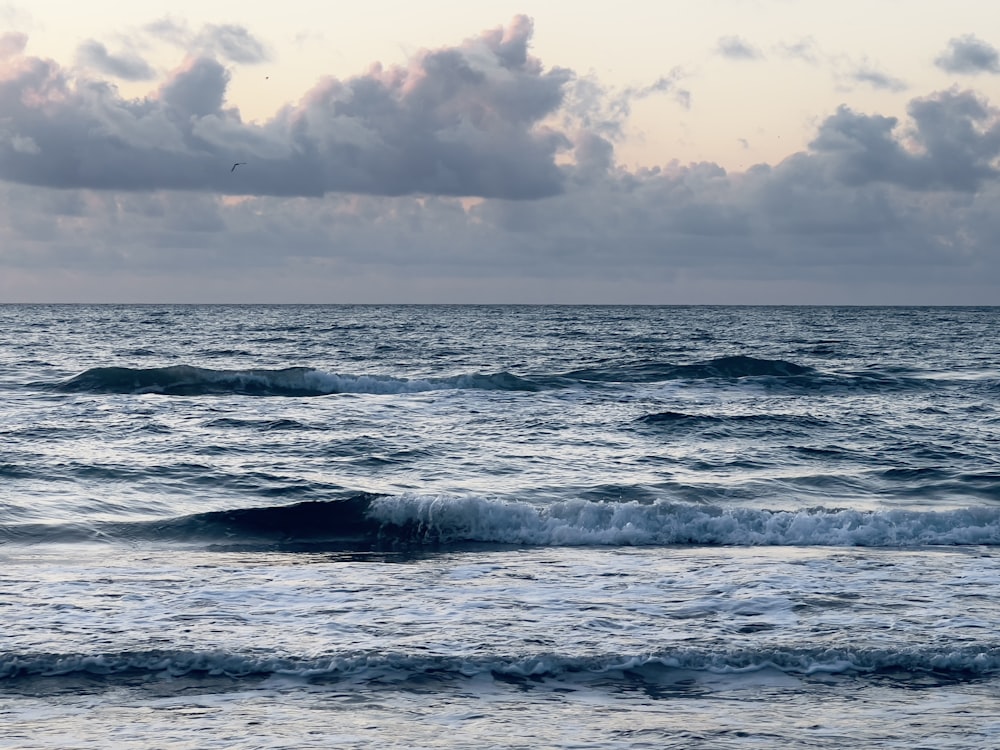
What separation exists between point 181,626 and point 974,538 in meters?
11.5

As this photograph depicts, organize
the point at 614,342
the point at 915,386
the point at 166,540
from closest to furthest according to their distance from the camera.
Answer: the point at 166,540 → the point at 915,386 → the point at 614,342

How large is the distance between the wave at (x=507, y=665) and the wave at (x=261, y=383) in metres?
27.3

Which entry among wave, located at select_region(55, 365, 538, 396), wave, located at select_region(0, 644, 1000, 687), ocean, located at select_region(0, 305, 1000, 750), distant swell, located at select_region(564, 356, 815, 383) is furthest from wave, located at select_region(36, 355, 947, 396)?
wave, located at select_region(0, 644, 1000, 687)

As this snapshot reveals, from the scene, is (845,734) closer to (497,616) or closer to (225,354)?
(497,616)


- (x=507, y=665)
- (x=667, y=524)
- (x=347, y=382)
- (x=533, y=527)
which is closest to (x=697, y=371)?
(x=347, y=382)

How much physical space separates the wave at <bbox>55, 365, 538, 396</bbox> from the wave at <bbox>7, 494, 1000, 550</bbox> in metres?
19.9

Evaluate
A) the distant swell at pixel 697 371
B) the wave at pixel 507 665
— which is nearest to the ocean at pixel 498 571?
the wave at pixel 507 665

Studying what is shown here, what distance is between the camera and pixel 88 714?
8383 mm

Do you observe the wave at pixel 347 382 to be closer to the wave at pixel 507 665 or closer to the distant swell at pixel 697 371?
the distant swell at pixel 697 371

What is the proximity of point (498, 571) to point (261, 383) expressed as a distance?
26.4 meters

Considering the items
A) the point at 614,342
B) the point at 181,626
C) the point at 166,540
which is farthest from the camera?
the point at 614,342

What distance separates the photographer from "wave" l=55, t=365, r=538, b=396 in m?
37.1

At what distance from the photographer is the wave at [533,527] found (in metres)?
15.9

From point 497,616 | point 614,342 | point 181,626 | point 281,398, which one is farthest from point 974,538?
point 614,342
